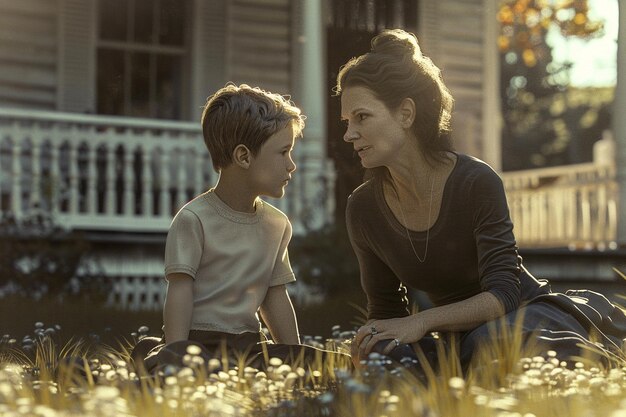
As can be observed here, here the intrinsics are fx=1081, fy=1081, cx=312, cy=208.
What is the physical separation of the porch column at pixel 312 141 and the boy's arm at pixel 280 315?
584cm

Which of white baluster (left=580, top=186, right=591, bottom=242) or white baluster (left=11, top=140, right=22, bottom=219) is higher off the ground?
white baluster (left=11, top=140, right=22, bottom=219)

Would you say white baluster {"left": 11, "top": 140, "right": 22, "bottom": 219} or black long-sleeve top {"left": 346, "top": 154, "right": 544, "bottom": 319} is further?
white baluster {"left": 11, "top": 140, "right": 22, "bottom": 219}

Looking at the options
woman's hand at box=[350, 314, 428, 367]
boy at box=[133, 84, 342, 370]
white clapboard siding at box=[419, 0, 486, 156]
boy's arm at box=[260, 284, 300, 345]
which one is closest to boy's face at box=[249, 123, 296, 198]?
boy at box=[133, 84, 342, 370]

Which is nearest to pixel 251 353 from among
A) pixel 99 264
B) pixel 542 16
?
pixel 99 264

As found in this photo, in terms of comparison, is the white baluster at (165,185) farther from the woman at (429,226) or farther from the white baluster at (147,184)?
the woman at (429,226)

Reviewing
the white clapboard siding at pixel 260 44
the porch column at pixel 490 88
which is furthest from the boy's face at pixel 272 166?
the porch column at pixel 490 88

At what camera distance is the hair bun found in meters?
3.58

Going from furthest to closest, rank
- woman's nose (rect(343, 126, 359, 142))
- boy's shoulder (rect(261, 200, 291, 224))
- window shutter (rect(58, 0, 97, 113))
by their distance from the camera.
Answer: window shutter (rect(58, 0, 97, 113))
boy's shoulder (rect(261, 200, 291, 224))
woman's nose (rect(343, 126, 359, 142))

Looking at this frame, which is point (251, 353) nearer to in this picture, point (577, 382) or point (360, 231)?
point (360, 231)

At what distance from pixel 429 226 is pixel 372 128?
1.34ft

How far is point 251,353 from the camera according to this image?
3516 mm

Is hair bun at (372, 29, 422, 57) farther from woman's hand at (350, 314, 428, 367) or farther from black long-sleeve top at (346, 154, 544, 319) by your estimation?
woman's hand at (350, 314, 428, 367)

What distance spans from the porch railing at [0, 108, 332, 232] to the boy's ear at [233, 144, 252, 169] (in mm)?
5982

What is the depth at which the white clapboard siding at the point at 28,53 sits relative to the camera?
1019 cm
